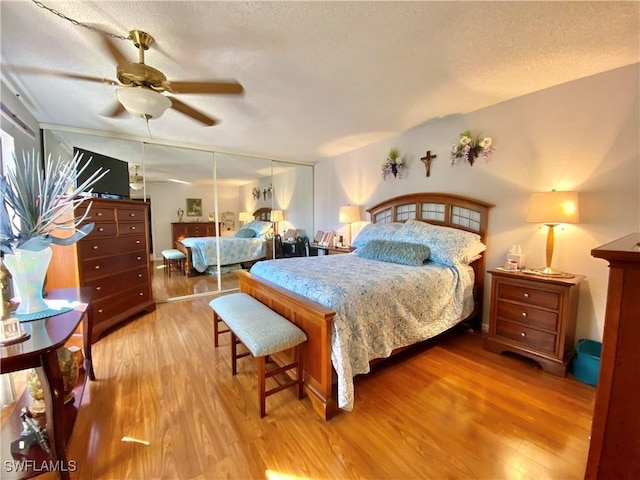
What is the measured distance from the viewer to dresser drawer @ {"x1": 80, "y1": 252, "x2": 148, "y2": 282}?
269 cm

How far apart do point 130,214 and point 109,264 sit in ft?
2.10

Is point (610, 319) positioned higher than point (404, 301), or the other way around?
point (610, 319)

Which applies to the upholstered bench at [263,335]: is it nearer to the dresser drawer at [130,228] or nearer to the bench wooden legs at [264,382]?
the bench wooden legs at [264,382]

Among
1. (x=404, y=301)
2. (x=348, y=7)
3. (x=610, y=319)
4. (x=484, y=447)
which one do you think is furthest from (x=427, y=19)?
(x=484, y=447)

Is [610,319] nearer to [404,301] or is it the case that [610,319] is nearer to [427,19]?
[404,301]

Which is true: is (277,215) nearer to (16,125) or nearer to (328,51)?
(16,125)

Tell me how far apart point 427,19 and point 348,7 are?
469 mm

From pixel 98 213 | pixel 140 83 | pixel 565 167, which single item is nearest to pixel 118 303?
pixel 98 213

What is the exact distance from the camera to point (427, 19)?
1.54 metres

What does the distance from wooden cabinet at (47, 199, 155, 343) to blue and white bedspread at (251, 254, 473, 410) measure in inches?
66.0

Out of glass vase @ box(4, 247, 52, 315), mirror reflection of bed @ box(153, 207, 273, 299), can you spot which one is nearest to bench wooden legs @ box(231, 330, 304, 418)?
glass vase @ box(4, 247, 52, 315)

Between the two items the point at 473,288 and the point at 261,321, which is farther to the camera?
the point at 473,288

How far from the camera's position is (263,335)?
1687mm

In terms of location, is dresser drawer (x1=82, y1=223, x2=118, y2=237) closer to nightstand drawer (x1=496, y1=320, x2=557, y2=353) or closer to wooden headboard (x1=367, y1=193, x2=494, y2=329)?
wooden headboard (x1=367, y1=193, x2=494, y2=329)
